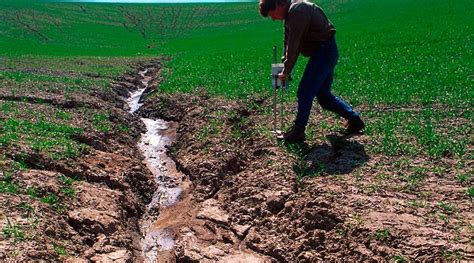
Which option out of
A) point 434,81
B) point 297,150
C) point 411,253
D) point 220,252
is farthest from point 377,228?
point 434,81

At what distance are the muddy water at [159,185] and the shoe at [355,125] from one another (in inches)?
124

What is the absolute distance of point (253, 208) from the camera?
22.0 ft

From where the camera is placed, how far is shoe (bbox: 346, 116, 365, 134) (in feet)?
26.3

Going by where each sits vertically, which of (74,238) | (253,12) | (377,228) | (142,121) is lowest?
(253,12)

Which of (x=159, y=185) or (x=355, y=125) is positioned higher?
(x=355, y=125)

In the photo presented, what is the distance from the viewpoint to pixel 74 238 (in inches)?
231

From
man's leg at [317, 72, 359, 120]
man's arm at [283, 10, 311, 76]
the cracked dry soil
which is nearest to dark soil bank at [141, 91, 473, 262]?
the cracked dry soil

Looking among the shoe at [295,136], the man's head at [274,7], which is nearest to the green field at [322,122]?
the shoe at [295,136]

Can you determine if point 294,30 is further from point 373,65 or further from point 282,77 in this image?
point 373,65

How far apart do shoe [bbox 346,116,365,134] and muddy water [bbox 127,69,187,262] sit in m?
3.15

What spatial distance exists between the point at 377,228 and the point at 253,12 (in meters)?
65.6

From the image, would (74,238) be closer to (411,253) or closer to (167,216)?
(167,216)

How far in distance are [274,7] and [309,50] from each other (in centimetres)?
95

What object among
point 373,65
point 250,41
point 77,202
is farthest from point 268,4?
point 250,41
